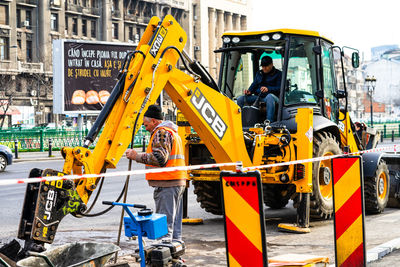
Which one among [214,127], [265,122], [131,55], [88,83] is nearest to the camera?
[131,55]

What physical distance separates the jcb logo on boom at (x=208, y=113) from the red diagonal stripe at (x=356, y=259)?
306cm

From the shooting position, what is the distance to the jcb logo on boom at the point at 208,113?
868 cm

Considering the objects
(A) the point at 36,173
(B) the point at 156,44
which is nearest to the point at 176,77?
(B) the point at 156,44

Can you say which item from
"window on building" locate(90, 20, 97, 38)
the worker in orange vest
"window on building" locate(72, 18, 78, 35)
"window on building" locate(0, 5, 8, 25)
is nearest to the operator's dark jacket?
the worker in orange vest

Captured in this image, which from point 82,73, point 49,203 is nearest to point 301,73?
point 49,203

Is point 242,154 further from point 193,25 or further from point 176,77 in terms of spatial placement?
point 193,25

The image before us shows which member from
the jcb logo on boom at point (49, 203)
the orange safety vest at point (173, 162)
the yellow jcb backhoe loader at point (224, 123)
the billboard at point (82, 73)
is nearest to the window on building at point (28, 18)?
the billboard at point (82, 73)

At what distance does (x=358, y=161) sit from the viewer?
259 inches

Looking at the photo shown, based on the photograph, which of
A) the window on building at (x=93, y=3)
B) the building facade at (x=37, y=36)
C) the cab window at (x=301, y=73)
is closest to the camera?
the cab window at (x=301, y=73)

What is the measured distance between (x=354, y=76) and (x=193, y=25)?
203 ft

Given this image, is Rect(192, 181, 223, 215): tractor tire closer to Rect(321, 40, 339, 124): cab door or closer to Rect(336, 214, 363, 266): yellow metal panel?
Rect(321, 40, 339, 124): cab door

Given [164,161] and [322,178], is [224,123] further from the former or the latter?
[164,161]

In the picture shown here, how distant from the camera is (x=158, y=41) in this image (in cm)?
805

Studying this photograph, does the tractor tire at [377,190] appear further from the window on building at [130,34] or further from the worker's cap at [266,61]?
the window on building at [130,34]
